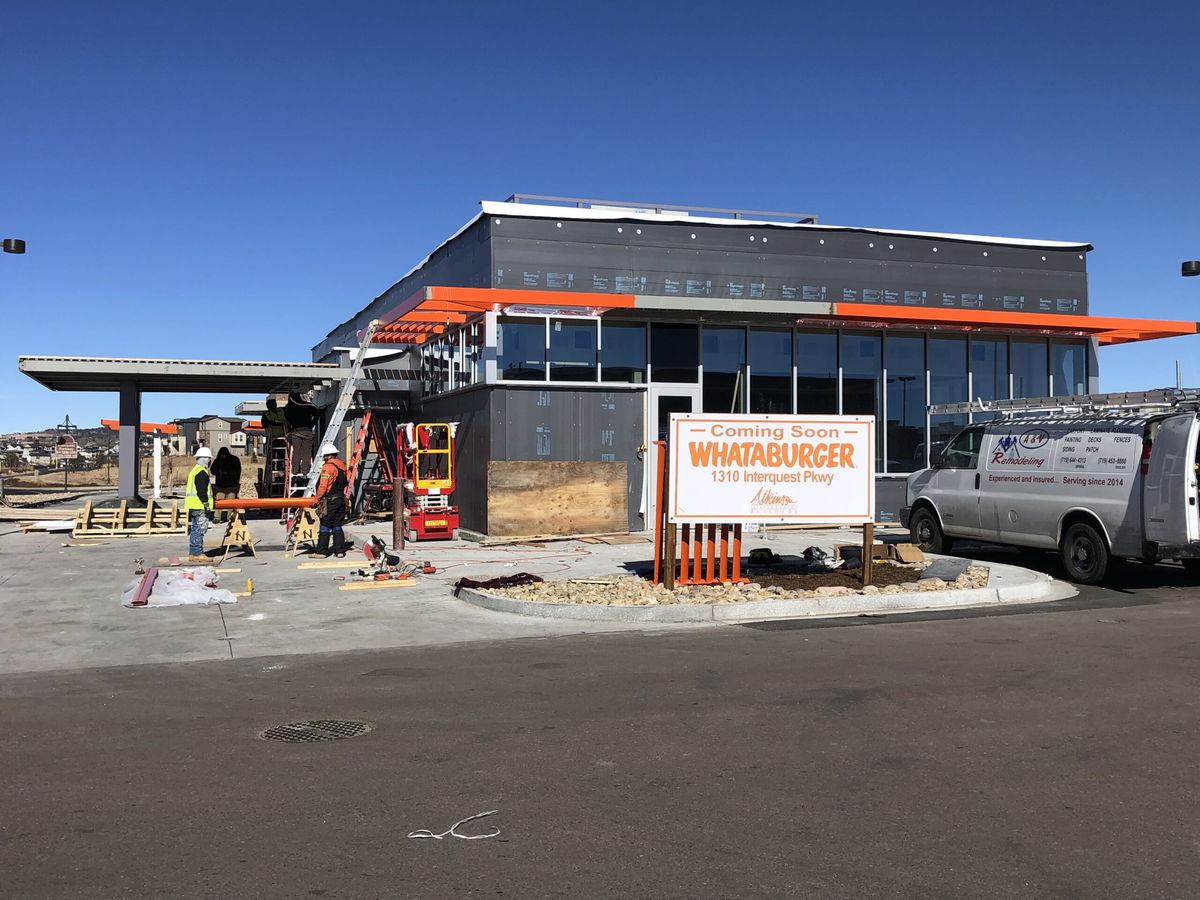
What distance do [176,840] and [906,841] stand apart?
319 centimetres

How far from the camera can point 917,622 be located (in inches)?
428

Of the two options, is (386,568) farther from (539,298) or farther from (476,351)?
(476,351)

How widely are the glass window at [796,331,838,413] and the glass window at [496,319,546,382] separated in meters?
5.73

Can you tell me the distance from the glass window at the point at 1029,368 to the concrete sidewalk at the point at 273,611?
8894mm

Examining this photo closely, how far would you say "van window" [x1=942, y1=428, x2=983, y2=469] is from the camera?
15.8 metres

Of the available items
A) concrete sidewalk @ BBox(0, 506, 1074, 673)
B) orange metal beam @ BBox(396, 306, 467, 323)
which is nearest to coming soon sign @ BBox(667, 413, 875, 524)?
concrete sidewalk @ BBox(0, 506, 1074, 673)

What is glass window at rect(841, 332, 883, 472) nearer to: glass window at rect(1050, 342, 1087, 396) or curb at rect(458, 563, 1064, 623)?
glass window at rect(1050, 342, 1087, 396)

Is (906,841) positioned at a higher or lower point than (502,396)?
lower

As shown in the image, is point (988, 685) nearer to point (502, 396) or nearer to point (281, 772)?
point (281, 772)

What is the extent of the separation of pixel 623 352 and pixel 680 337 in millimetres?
1306

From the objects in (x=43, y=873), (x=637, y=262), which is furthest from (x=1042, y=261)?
(x=43, y=873)

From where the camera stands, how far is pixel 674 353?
2175 cm

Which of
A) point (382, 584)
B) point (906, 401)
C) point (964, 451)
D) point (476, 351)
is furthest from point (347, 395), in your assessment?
point (964, 451)

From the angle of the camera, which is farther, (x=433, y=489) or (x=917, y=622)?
(x=433, y=489)
